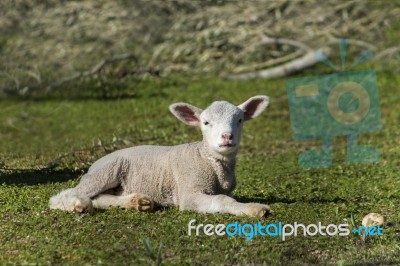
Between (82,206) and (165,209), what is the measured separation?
713mm

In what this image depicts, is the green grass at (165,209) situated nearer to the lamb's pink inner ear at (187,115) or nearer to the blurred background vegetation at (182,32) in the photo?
the lamb's pink inner ear at (187,115)

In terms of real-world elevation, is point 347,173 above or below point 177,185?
below

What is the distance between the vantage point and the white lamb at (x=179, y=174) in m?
6.82

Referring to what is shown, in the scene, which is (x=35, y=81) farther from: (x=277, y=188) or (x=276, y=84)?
(x=277, y=188)

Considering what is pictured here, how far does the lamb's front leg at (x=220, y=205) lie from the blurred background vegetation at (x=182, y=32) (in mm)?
9009

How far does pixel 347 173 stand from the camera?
367 inches

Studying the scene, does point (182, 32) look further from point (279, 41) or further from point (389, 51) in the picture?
point (389, 51)

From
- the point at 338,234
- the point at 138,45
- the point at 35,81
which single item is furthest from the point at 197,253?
the point at 138,45

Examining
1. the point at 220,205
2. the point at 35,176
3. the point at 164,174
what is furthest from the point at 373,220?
the point at 35,176

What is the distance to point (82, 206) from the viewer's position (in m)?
6.71

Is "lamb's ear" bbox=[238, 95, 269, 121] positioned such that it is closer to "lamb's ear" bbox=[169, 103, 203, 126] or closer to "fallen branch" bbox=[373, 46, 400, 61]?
"lamb's ear" bbox=[169, 103, 203, 126]

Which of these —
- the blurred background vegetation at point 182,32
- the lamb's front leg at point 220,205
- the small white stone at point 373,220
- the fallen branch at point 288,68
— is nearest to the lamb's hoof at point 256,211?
the lamb's front leg at point 220,205

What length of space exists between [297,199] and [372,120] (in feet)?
18.1

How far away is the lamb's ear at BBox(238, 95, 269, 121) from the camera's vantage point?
7297mm
